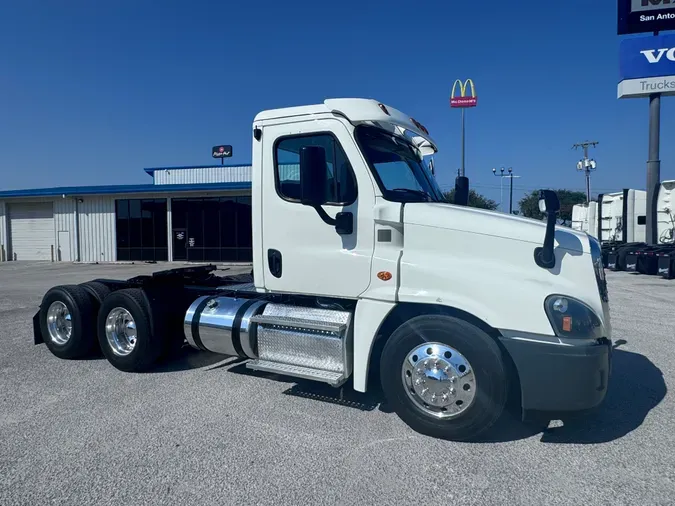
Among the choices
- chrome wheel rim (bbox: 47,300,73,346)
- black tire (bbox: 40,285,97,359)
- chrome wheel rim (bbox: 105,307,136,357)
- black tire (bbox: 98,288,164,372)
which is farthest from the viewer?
chrome wheel rim (bbox: 47,300,73,346)

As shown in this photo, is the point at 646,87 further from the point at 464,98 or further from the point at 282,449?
the point at 282,449

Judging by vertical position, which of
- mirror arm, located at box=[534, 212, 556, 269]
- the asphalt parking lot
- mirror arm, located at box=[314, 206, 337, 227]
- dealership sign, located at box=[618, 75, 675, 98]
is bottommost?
the asphalt parking lot

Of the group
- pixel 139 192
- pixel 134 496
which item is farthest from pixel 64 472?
pixel 139 192

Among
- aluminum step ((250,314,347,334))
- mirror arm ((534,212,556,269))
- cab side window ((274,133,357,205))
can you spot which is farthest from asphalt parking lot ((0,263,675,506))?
cab side window ((274,133,357,205))

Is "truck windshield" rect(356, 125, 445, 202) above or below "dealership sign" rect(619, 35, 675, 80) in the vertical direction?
below

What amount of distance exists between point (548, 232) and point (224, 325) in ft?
10.8

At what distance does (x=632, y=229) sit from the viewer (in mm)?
21703

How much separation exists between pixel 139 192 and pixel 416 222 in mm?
26343

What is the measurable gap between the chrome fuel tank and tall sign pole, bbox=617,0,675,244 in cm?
2443

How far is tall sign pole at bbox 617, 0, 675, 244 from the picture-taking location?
23188 millimetres

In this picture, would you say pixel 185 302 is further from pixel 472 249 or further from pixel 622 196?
pixel 622 196

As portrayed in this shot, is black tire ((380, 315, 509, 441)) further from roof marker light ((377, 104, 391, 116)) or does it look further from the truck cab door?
roof marker light ((377, 104, 391, 116))

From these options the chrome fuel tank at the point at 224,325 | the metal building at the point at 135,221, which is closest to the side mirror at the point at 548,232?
the chrome fuel tank at the point at 224,325

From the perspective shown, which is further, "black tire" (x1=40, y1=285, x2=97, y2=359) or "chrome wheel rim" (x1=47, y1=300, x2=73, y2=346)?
"chrome wheel rim" (x1=47, y1=300, x2=73, y2=346)
